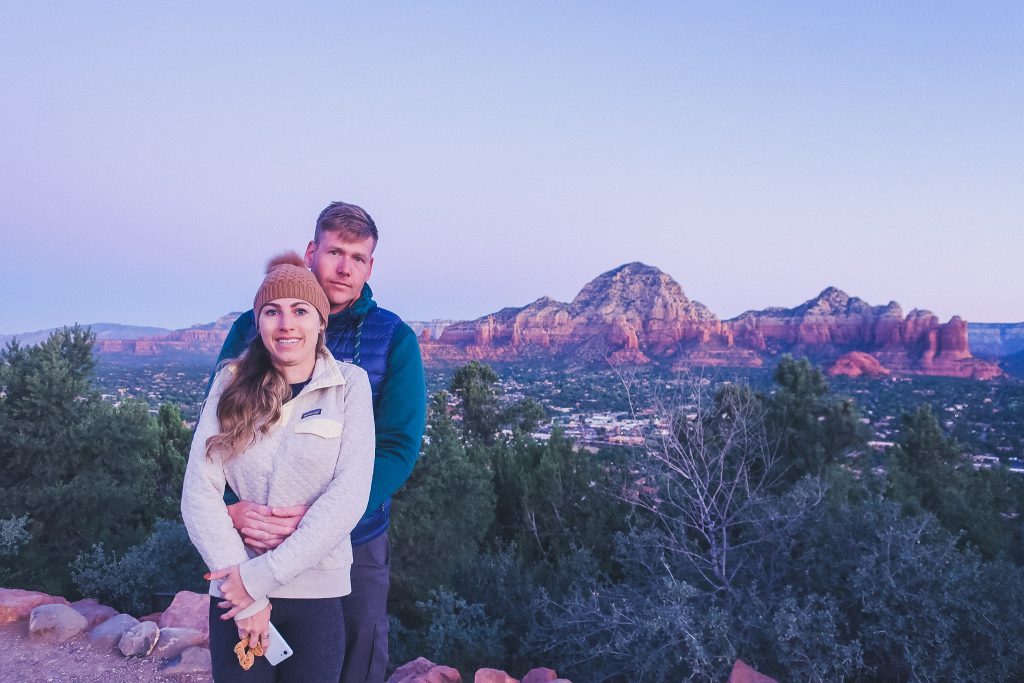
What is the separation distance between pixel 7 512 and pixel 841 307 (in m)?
82.3

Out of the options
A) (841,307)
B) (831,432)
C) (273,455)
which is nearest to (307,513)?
(273,455)

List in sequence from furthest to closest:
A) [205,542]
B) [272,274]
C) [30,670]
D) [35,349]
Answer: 1. [35,349]
2. [30,670]
3. [272,274]
4. [205,542]

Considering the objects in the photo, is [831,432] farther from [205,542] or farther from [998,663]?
[205,542]

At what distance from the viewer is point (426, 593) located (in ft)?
28.2

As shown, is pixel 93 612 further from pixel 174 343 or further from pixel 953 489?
pixel 174 343

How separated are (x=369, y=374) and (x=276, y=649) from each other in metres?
0.97

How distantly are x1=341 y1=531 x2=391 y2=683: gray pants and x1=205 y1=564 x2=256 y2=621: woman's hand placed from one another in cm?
49

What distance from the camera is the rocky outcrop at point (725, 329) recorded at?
56719mm

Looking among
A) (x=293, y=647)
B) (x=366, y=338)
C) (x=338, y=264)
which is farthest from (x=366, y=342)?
(x=293, y=647)

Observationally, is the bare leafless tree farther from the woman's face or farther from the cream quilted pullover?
the woman's face

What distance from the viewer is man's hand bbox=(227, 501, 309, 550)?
1934mm

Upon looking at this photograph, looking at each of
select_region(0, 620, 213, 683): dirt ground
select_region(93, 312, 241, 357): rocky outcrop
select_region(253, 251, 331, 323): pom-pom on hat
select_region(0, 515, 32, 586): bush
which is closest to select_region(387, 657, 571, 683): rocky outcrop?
select_region(0, 620, 213, 683): dirt ground

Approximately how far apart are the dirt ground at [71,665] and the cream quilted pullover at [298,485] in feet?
10.7

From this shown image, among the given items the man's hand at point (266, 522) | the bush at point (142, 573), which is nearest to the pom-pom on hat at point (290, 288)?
the man's hand at point (266, 522)
